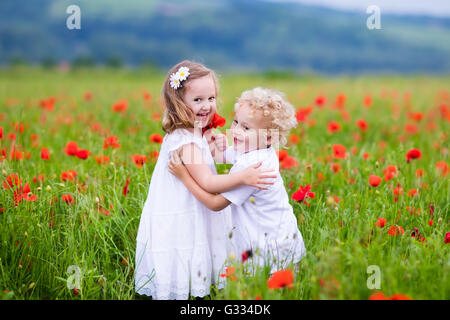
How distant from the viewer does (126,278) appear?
2.23m

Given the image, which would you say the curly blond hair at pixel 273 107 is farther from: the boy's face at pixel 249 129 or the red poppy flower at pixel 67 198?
the red poppy flower at pixel 67 198

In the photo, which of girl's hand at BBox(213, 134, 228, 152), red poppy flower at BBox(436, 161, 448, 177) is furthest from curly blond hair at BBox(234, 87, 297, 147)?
red poppy flower at BBox(436, 161, 448, 177)

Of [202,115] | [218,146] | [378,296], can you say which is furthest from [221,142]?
[378,296]

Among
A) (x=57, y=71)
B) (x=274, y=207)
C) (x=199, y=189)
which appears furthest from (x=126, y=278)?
(x=57, y=71)

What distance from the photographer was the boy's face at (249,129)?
6.75 ft

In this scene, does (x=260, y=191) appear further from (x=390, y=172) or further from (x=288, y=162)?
(x=390, y=172)

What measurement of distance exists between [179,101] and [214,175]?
383mm

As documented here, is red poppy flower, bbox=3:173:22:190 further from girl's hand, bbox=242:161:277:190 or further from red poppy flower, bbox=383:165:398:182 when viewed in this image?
red poppy flower, bbox=383:165:398:182

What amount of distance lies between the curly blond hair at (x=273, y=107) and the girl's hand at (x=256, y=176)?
0.23 m

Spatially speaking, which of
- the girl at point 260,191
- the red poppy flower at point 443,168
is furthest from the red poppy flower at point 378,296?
the red poppy flower at point 443,168

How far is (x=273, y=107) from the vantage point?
204 cm
